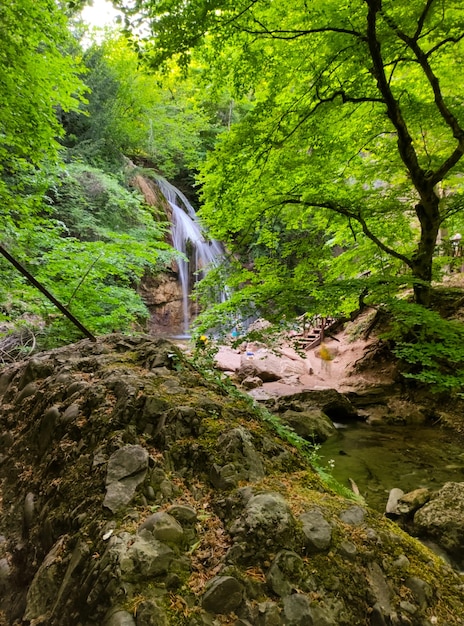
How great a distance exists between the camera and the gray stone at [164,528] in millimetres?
1612

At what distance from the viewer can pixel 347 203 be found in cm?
549

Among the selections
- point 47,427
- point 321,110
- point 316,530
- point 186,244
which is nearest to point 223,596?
point 316,530

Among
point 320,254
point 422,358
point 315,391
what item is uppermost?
point 320,254

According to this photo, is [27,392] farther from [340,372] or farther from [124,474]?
[340,372]

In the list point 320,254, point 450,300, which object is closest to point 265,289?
point 320,254

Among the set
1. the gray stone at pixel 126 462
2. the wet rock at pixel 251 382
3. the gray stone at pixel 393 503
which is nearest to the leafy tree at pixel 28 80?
the gray stone at pixel 126 462

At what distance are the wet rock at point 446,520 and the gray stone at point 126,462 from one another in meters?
2.91

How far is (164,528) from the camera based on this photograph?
1637 millimetres

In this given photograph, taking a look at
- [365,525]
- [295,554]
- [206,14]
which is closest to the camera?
[295,554]

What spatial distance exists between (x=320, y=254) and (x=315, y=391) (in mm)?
3924

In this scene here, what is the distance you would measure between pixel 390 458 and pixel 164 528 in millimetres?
5256

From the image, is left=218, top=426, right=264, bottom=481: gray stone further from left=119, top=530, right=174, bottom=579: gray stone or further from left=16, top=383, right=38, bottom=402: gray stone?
left=16, top=383, right=38, bottom=402: gray stone

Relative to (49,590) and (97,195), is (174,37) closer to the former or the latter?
(49,590)

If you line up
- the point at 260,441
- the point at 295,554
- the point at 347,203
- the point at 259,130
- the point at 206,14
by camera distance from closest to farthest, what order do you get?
the point at 295,554
the point at 260,441
the point at 206,14
the point at 259,130
the point at 347,203
